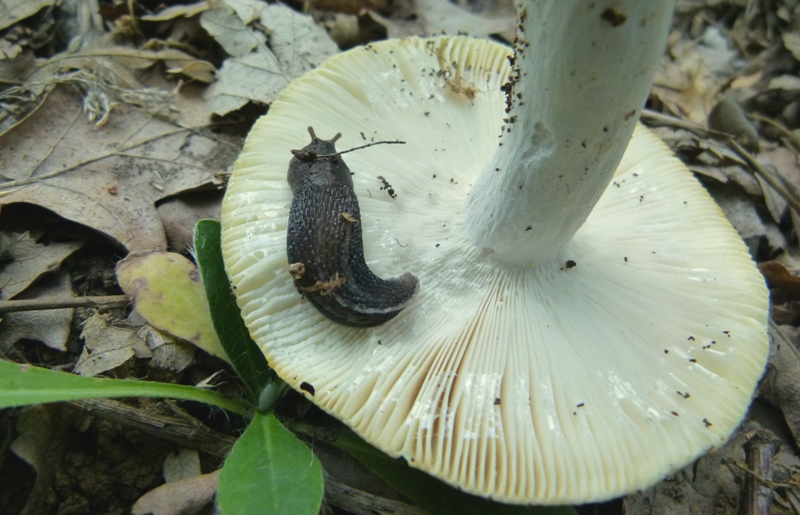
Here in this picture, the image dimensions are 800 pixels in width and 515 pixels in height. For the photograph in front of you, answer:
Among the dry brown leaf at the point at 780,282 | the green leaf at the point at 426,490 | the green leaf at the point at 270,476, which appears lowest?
the green leaf at the point at 426,490

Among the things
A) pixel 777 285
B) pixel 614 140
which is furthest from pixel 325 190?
pixel 777 285

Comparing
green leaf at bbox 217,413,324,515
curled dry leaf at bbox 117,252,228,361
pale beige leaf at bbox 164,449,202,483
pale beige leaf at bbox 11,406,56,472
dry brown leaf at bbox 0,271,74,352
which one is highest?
curled dry leaf at bbox 117,252,228,361

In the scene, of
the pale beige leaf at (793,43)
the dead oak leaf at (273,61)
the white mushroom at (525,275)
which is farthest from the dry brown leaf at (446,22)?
the pale beige leaf at (793,43)

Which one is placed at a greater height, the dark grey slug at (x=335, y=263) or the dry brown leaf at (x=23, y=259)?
the dark grey slug at (x=335, y=263)

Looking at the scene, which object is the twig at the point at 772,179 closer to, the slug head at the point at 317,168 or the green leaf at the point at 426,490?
the green leaf at the point at 426,490

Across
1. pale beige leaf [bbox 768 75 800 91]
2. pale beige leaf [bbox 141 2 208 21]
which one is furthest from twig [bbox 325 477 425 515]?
pale beige leaf [bbox 768 75 800 91]

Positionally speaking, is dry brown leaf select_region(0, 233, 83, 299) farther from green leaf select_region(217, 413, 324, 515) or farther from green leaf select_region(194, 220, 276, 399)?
green leaf select_region(217, 413, 324, 515)

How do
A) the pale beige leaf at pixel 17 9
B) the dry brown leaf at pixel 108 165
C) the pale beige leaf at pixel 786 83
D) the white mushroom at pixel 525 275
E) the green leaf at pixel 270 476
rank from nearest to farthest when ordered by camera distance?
the white mushroom at pixel 525 275
the green leaf at pixel 270 476
the dry brown leaf at pixel 108 165
the pale beige leaf at pixel 17 9
the pale beige leaf at pixel 786 83

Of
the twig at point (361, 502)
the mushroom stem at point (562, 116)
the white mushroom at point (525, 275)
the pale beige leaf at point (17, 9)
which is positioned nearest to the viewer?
the mushroom stem at point (562, 116)
